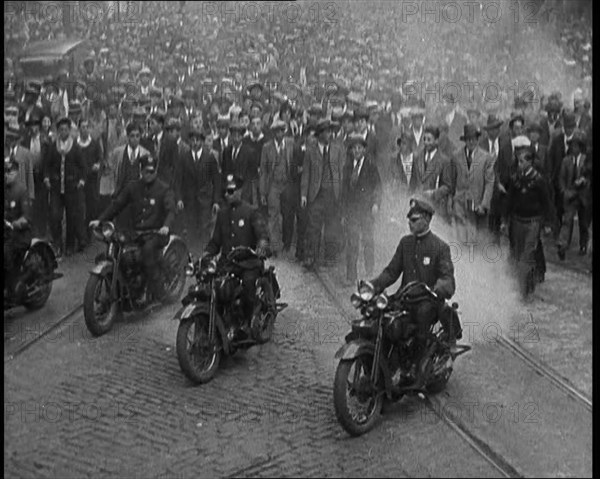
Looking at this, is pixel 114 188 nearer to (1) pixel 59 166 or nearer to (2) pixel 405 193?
(1) pixel 59 166

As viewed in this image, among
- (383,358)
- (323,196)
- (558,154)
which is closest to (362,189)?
(323,196)

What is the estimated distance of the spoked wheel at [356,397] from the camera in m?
4.55

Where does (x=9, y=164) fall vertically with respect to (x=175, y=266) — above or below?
above

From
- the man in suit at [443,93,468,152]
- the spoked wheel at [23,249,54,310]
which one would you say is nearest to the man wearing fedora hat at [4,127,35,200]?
the spoked wheel at [23,249,54,310]

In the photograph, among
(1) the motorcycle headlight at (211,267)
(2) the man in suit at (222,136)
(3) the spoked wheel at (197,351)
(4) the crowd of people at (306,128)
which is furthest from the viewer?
(2) the man in suit at (222,136)

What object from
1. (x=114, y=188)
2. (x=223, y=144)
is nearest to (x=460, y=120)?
(x=223, y=144)

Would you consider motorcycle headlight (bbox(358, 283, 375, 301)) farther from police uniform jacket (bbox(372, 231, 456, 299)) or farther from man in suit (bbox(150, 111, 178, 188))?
man in suit (bbox(150, 111, 178, 188))

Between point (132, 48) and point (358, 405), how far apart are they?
8.30 ft

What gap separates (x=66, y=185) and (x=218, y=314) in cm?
128

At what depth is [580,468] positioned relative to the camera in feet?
15.4

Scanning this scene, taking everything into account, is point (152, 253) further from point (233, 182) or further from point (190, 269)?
point (233, 182)

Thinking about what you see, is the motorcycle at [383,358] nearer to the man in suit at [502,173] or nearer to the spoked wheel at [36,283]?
the man in suit at [502,173]

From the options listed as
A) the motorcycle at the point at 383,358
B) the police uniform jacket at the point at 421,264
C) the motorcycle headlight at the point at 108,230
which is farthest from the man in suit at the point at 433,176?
the motorcycle headlight at the point at 108,230

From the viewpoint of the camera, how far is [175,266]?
5234mm
